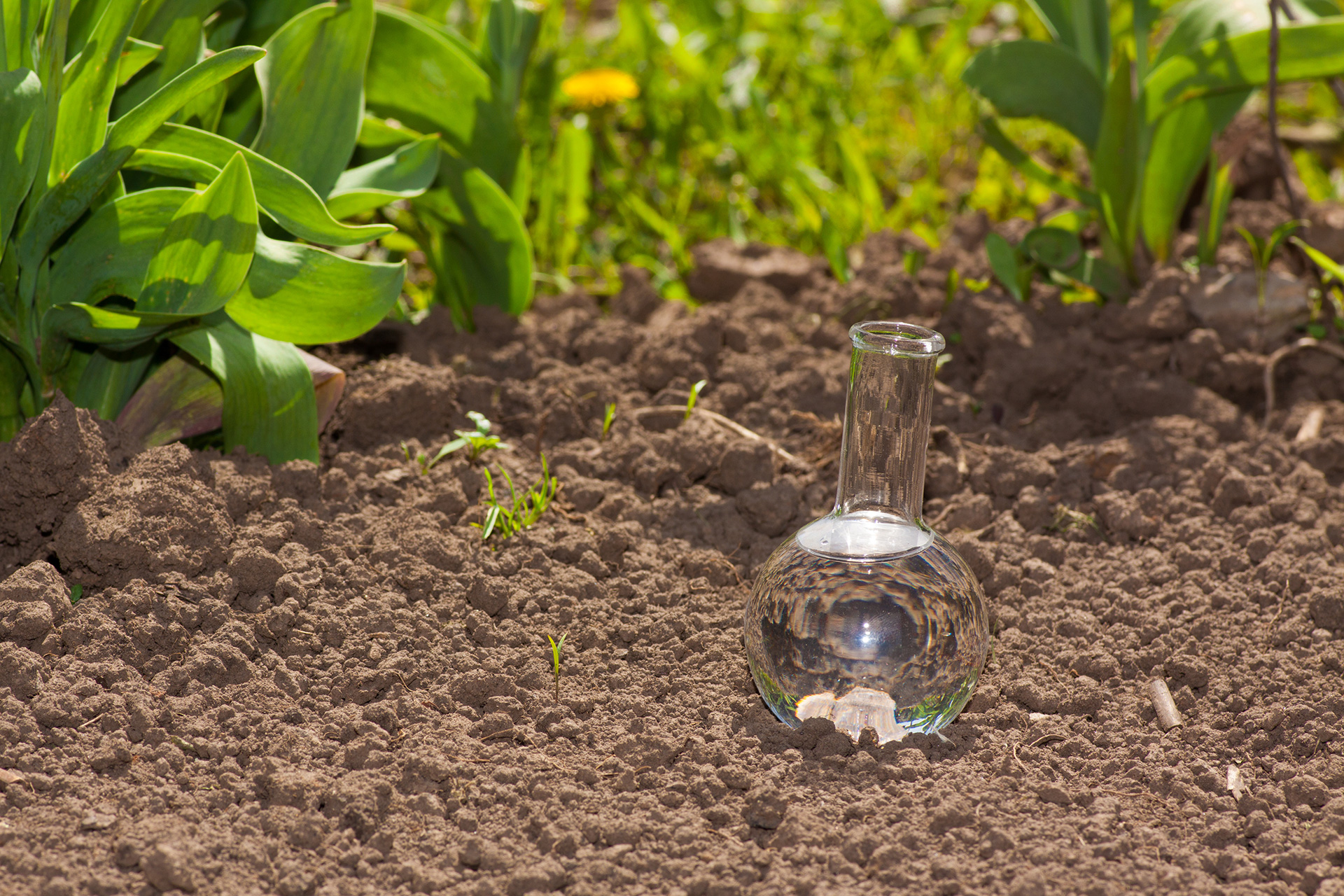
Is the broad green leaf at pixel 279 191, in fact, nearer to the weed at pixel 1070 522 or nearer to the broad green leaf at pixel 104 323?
the broad green leaf at pixel 104 323

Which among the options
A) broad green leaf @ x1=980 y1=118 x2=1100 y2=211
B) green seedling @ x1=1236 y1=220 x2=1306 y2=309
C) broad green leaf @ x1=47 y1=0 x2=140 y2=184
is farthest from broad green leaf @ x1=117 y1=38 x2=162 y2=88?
green seedling @ x1=1236 y1=220 x2=1306 y2=309

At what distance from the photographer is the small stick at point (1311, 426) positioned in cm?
244

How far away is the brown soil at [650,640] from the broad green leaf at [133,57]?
21.1 inches

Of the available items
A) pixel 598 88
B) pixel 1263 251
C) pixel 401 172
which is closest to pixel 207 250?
pixel 401 172

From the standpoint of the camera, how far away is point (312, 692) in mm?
1719

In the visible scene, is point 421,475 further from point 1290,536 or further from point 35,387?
point 1290,536

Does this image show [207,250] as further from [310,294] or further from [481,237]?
[481,237]

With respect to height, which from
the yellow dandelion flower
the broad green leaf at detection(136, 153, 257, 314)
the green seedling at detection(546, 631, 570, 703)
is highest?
the yellow dandelion flower

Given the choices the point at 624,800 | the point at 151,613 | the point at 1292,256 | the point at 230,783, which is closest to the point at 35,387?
the point at 151,613

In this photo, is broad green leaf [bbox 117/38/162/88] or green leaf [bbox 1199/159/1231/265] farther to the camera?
green leaf [bbox 1199/159/1231/265]

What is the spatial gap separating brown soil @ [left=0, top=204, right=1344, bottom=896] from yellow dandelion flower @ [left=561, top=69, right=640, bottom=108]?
884mm

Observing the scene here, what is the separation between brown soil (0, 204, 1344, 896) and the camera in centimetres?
148

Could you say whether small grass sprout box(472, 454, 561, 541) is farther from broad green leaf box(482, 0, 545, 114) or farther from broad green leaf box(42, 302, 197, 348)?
broad green leaf box(482, 0, 545, 114)

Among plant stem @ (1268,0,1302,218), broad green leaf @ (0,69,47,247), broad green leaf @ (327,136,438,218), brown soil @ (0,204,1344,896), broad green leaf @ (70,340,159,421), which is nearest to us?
brown soil @ (0,204,1344,896)
